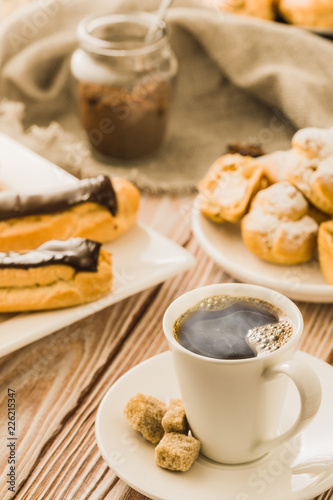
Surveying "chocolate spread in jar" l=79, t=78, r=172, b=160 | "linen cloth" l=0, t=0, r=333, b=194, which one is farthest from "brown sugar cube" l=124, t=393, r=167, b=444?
"chocolate spread in jar" l=79, t=78, r=172, b=160

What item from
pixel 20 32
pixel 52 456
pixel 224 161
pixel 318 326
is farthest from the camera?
pixel 20 32

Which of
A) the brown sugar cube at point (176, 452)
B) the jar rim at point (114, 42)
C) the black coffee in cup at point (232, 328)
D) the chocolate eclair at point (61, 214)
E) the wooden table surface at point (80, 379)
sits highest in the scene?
the black coffee in cup at point (232, 328)

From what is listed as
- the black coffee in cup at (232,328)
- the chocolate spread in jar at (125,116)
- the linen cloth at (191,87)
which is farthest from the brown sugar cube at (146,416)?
the chocolate spread in jar at (125,116)

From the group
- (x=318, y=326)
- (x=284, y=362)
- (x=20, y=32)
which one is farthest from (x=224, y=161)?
(x=20, y=32)

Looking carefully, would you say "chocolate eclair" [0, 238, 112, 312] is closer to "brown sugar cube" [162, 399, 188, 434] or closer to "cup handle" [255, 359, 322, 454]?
"brown sugar cube" [162, 399, 188, 434]

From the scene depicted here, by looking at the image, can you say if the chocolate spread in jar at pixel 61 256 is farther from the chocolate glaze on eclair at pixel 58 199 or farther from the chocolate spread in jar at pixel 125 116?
the chocolate spread in jar at pixel 125 116

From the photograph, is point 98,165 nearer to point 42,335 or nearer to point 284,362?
point 42,335
